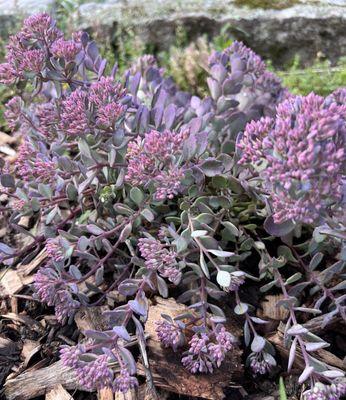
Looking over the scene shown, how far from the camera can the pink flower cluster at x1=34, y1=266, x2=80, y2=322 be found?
2.25 meters

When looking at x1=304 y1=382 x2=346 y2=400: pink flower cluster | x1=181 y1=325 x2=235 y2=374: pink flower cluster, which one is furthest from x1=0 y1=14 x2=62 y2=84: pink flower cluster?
x1=304 y1=382 x2=346 y2=400: pink flower cluster

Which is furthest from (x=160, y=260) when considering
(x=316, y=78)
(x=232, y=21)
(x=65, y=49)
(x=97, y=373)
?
(x=232, y=21)

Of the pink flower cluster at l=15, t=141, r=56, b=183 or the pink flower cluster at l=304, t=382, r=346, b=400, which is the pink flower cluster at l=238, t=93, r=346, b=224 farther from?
the pink flower cluster at l=15, t=141, r=56, b=183

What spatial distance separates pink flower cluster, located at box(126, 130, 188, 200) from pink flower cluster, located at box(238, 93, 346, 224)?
360 millimetres

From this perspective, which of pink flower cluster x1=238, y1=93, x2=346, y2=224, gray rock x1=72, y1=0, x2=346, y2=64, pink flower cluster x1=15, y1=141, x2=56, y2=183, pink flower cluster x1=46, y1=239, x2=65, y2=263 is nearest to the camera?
pink flower cluster x1=238, y1=93, x2=346, y2=224

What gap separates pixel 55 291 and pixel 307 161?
1.12 metres

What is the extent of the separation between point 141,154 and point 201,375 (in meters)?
0.88

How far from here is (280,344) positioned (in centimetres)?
232

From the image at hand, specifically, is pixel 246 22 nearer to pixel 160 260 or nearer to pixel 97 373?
pixel 160 260

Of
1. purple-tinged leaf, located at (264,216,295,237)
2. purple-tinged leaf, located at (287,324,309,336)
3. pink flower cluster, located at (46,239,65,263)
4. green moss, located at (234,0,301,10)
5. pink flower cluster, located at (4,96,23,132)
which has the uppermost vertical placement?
green moss, located at (234,0,301,10)

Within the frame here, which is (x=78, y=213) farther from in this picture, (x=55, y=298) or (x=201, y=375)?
(x=201, y=375)

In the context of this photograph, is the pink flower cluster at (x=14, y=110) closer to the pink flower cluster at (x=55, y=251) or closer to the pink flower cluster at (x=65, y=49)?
the pink flower cluster at (x=65, y=49)

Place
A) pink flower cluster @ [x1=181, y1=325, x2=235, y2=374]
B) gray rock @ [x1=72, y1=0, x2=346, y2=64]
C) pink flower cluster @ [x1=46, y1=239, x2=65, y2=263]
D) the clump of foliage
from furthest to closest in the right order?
gray rock @ [x1=72, y1=0, x2=346, y2=64], pink flower cluster @ [x1=46, y1=239, x2=65, y2=263], pink flower cluster @ [x1=181, y1=325, x2=235, y2=374], the clump of foliage

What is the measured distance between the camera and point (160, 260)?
218 cm
